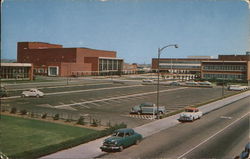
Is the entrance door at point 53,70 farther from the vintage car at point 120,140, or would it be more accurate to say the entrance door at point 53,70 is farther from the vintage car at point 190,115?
the vintage car at point 120,140

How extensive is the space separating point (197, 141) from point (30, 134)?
13.1m

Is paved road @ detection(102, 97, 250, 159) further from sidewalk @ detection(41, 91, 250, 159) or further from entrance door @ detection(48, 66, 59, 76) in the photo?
entrance door @ detection(48, 66, 59, 76)

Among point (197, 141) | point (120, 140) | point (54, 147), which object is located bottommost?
point (197, 141)

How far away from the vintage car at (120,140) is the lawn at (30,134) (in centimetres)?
253

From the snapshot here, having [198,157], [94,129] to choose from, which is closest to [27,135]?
[94,129]

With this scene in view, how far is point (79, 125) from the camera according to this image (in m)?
25.4

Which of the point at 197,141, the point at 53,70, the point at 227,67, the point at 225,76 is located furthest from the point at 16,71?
the point at 227,67

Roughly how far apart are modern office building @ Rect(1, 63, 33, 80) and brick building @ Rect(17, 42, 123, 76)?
2496cm

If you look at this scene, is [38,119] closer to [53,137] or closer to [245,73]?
[53,137]

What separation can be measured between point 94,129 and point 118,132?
5.20 metres

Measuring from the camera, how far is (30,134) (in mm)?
21453

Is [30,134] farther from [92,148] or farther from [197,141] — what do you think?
[197,141]

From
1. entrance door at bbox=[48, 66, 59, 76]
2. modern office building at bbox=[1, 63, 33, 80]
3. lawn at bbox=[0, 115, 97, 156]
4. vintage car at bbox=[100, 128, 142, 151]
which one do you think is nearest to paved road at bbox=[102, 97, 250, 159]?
vintage car at bbox=[100, 128, 142, 151]

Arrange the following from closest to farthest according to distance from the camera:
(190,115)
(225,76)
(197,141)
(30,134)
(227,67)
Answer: (197,141) → (30,134) → (190,115) → (227,67) → (225,76)
